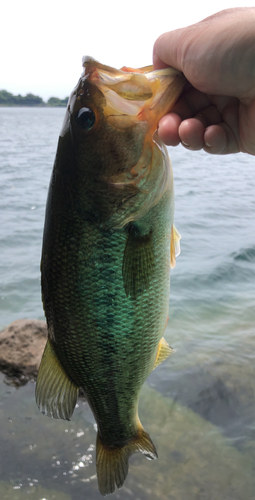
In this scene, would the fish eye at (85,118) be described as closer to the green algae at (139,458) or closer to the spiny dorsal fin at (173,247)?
the spiny dorsal fin at (173,247)

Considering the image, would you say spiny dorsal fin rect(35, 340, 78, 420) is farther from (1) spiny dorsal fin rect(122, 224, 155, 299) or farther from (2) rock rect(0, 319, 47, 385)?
(2) rock rect(0, 319, 47, 385)

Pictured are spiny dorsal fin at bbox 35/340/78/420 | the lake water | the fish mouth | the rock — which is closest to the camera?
the fish mouth

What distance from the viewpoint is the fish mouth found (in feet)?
5.32

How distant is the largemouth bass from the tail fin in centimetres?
44

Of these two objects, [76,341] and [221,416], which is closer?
[76,341]

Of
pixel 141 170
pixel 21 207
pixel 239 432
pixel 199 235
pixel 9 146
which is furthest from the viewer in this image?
pixel 9 146

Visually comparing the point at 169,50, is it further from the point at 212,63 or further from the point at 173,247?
the point at 173,247

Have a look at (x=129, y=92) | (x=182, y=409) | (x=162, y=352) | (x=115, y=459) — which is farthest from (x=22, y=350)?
(x=129, y=92)

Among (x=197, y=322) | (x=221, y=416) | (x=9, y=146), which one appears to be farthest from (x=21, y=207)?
A: (x=9, y=146)

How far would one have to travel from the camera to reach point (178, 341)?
6172 mm

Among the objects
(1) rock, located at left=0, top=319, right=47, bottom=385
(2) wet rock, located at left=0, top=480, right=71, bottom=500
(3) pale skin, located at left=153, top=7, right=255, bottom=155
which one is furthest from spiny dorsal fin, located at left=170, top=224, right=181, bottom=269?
(1) rock, located at left=0, top=319, right=47, bottom=385

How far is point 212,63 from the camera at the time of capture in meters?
1.69

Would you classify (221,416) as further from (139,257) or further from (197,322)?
(139,257)

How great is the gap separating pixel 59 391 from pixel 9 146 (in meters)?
32.2
